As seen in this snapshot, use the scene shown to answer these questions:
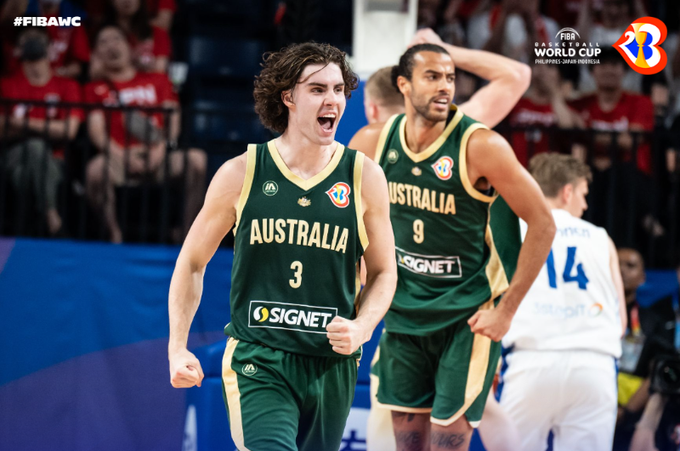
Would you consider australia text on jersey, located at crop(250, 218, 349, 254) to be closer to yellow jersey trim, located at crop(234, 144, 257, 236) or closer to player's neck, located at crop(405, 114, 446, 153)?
yellow jersey trim, located at crop(234, 144, 257, 236)

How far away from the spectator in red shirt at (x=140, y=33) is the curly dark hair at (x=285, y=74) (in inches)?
148

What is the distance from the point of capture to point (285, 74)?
3072 millimetres

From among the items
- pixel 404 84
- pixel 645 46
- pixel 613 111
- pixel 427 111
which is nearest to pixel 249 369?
pixel 427 111

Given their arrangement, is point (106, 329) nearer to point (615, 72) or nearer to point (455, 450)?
point (455, 450)

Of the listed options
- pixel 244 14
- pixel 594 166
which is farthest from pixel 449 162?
pixel 244 14

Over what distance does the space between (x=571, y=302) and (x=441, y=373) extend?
1.39 meters

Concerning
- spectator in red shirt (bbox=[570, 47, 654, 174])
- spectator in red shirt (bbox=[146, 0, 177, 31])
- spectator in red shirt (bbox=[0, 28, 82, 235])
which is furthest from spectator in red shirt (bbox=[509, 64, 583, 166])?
spectator in red shirt (bbox=[0, 28, 82, 235])

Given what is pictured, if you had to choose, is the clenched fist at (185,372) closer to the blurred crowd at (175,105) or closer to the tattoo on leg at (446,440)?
the tattoo on leg at (446,440)

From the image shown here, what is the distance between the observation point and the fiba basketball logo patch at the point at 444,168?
158 inches

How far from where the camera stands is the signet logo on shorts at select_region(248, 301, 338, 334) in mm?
2908

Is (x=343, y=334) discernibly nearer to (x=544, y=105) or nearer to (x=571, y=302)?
(x=571, y=302)

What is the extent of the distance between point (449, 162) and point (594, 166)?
244cm

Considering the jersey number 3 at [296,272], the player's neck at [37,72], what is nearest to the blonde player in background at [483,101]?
the jersey number 3 at [296,272]

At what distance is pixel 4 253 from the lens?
5297mm
